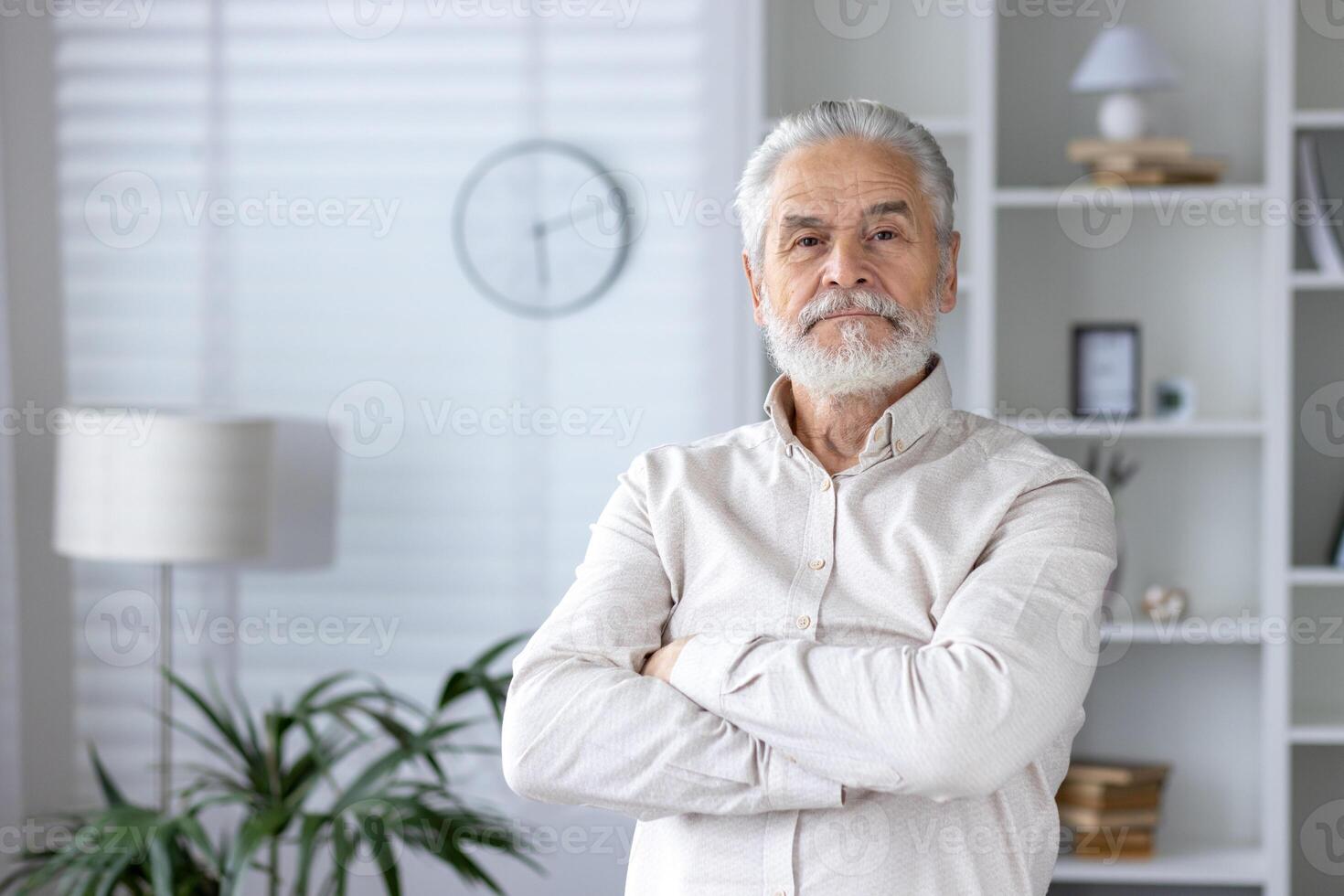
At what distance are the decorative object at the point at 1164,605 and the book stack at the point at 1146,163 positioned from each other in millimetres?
912

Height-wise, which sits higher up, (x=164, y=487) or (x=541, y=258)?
(x=541, y=258)

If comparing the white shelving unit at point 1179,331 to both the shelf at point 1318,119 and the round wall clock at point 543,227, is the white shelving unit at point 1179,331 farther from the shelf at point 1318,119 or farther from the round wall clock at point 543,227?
the round wall clock at point 543,227

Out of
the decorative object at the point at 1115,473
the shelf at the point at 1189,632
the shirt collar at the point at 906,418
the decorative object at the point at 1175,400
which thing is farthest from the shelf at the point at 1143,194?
the shirt collar at the point at 906,418

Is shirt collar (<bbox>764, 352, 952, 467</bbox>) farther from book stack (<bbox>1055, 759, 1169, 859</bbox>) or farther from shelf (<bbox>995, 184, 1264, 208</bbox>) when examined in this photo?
book stack (<bbox>1055, 759, 1169, 859</bbox>)

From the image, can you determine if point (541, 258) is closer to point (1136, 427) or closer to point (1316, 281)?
point (1136, 427)

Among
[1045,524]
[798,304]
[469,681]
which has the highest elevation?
[798,304]

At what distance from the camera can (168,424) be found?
2.69 m

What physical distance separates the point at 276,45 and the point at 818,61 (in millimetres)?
1304

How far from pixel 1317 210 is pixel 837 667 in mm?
2188

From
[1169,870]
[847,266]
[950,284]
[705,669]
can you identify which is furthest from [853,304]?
[1169,870]

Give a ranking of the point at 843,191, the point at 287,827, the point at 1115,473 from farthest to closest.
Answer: the point at 1115,473, the point at 287,827, the point at 843,191

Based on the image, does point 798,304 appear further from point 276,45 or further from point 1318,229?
point 276,45

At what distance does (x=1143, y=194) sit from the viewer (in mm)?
2939

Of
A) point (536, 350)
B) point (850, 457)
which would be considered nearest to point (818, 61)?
point (536, 350)
